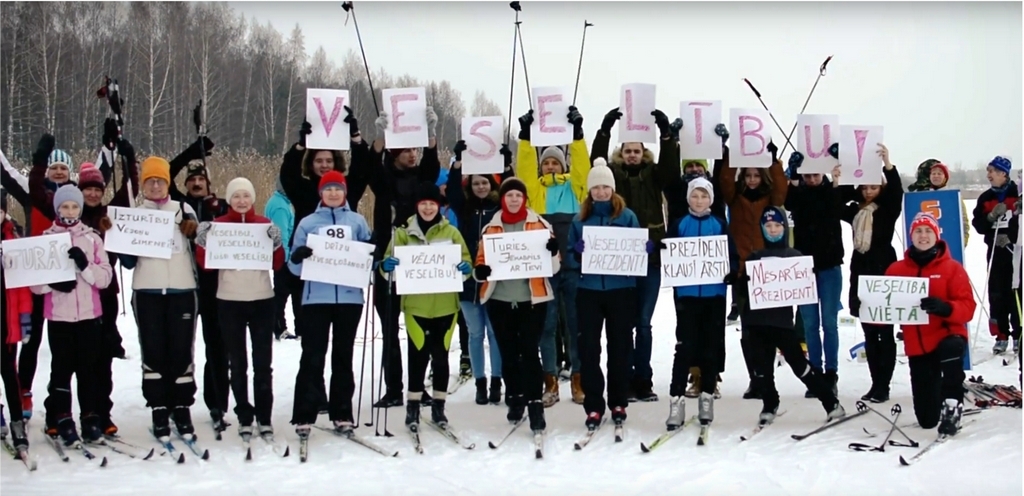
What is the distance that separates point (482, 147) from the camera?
722 centimetres

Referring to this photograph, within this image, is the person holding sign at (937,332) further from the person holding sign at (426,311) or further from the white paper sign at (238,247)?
the white paper sign at (238,247)

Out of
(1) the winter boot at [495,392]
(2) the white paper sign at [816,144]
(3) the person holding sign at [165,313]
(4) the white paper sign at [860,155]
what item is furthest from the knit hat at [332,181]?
(4) the white paper sign at [860,155]

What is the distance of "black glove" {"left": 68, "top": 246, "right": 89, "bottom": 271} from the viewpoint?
19.2ft

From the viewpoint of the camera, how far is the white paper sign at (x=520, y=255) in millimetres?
6398

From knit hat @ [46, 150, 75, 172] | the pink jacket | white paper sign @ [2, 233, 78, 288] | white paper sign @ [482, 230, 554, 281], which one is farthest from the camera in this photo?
knit hat @ [46, 150, 75, 172]

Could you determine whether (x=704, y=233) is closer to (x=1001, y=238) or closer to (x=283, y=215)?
(x=283, y=215)

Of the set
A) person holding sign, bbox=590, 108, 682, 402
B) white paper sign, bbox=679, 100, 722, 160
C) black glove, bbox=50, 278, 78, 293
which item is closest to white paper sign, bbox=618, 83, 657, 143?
person holding sign, bbox=590, 108, 682, 402

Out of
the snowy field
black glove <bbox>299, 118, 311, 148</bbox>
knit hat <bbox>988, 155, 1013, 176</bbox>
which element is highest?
black glove <bbox>299, 118, 311, 148</bbox>

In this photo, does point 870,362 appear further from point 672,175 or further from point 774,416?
point 672,175

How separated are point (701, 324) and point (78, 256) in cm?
470

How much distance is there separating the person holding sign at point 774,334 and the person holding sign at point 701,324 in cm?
23

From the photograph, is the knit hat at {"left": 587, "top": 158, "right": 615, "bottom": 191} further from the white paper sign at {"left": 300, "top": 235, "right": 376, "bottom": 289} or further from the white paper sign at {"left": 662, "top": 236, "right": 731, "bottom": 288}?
the white paper sign at {"left": 300, "top": 235, "right": 376, "bottom": 289}

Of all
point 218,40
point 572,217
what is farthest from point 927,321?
point 218,40

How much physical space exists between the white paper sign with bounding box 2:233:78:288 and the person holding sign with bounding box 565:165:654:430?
12.3 feet
